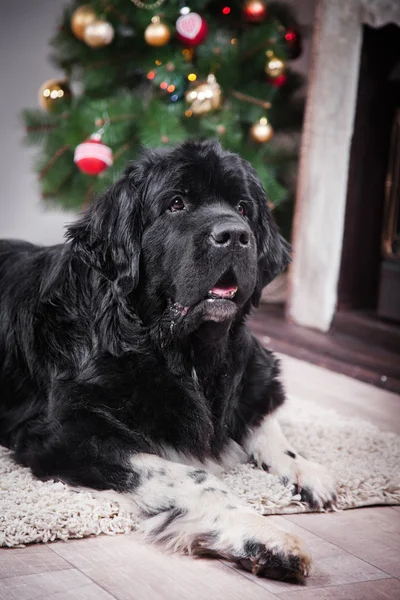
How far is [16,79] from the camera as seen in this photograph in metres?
6.45

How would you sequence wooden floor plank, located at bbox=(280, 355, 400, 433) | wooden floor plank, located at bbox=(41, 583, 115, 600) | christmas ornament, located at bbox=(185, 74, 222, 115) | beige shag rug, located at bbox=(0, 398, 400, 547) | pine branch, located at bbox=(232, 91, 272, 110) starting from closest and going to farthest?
wooden floor plank, located at bbox=(41, 583, 115, 600) < beige shag rug, located at bbox=(0, 398, 400, 547) < wooden floor plank, located at bbox=(280, 355, 400, 433) < christmas ornament, located at bbox=(185, 74, 222, 115) < pine branch, located at bbox=(232, 91, 272, 110)

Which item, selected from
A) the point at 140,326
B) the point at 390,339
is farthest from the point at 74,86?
the point at 140,326

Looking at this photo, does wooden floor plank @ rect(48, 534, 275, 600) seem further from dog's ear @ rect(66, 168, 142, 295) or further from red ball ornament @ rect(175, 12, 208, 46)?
red ball ornament @ rect(175, 12, 208, 46)

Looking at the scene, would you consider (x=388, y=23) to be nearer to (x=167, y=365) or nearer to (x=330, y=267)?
(x=330, y=267)

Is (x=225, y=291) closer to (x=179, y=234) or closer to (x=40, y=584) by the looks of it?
(x=179, y=234)

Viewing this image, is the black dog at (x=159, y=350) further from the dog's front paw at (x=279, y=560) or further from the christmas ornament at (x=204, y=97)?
the christmas ornament at (x=204, y=97)

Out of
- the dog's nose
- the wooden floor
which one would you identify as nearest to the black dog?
the dog's nose

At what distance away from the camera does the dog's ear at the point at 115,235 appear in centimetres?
235

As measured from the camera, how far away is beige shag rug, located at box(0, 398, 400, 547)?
6.81 feet

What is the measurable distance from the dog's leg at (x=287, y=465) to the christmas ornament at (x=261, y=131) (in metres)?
2.93

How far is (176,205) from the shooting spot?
2.37 m

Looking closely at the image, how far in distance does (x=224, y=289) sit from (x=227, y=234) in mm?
169

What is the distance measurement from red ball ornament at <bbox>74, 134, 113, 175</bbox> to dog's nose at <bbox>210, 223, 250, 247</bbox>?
2.61 metres

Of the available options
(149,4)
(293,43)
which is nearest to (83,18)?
(149,4)
